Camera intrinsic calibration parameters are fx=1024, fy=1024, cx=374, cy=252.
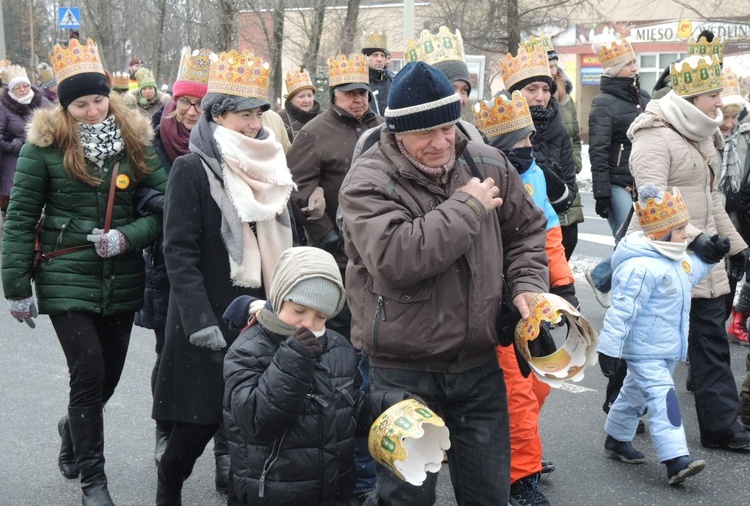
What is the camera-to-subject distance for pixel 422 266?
3418 millimetres

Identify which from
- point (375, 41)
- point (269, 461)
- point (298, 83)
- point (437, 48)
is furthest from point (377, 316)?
point (375, 41)

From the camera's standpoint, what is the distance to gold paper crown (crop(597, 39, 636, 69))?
761cm

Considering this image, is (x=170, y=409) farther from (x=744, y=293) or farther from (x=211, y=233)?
(x=744, y=293)

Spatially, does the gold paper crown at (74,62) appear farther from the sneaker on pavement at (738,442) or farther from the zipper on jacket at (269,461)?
the sneaker on pavement at (738,442)

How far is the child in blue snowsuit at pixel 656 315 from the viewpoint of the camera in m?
5.24

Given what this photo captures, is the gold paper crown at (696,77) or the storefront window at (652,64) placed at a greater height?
the gold paper crown at (696,77)

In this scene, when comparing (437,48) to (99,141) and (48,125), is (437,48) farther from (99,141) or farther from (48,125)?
(48,125)

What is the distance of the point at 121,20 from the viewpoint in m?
37.3

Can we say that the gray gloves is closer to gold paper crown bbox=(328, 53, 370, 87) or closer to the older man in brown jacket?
the older man in brown jacket

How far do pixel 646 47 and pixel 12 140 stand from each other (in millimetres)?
27047

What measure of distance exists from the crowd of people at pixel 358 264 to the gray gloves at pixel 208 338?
19 millimetres

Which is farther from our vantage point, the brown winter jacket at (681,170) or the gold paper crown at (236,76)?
the brown winter jacket at (681,170)

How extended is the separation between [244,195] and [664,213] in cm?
224

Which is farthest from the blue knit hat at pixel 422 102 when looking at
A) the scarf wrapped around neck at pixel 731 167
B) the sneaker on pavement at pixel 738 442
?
the scarf wrapped around neck at pixel 731 167
